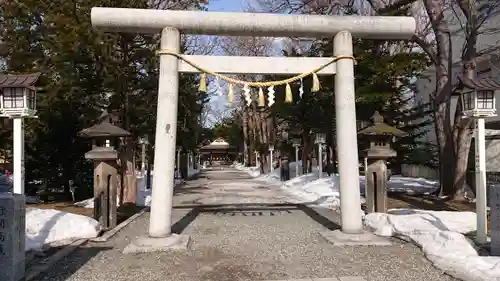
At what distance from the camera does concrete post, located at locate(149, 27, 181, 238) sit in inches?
316

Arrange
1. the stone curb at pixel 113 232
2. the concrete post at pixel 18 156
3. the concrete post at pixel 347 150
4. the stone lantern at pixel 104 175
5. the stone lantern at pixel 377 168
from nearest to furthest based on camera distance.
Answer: the concrete post at pixel 18 156 → the concrete post at pixel 347 150 → the stone curb at pixel 113 232 → the stone lantern at pixel 104 175 → the stone lantern at pixel 377 168

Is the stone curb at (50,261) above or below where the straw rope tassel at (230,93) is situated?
below

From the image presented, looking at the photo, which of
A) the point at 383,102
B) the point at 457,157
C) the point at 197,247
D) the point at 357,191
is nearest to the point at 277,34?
the point at 357,191

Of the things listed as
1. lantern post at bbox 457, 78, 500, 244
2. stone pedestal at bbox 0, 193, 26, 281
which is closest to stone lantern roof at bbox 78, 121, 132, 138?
stone pedestal at bbox 0, 193, 26, 281

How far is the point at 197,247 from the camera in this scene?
7.97 m

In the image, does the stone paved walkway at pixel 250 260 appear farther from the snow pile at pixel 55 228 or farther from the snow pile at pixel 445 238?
the snow pile at pixel 55 228

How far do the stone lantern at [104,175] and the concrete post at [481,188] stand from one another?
309 inches

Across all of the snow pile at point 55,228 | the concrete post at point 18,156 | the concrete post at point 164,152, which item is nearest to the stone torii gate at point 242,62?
the concrete post at point 164,152

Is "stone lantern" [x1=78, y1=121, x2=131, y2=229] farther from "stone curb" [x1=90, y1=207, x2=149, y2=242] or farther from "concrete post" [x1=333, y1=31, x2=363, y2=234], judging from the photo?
"concrete post" [x1=333, y1=31, x2=363, y2=234]

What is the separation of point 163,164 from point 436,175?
21.7 m

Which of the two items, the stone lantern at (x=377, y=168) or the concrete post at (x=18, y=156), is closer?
the concrete post at (x=18, y=156)

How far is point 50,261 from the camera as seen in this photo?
6.74 metres

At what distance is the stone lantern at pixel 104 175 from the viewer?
32.9 ft

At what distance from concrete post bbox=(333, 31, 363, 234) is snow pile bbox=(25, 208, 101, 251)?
5.24 metres
